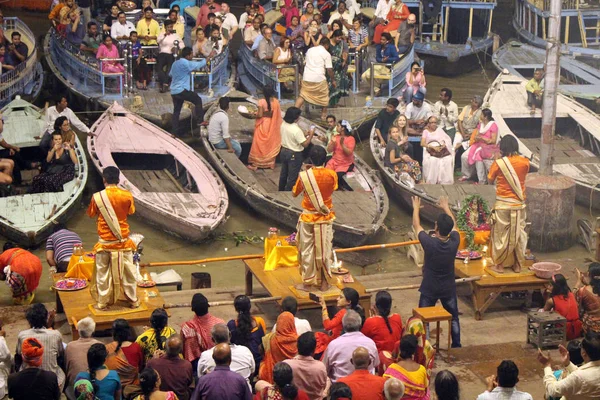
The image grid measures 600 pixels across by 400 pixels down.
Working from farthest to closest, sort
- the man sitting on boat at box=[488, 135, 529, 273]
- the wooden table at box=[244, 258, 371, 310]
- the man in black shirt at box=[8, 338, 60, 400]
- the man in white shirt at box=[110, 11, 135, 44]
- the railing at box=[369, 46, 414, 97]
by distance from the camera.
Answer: the railing at box=[369, 46, 414, 97] → the man in white shirt at box=[110, 11, 135, 44] → the man sitting on boat at box=[488, 135, 529, 273] → the wooden table at box=[244, 258, 371, 310] → the man in black shirt at box=[8, 338, 60, 400]

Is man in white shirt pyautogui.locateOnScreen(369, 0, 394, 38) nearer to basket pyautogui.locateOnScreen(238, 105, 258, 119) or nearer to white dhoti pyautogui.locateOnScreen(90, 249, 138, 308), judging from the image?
basket pyautogui.locateOnScreen(238, 105, 258, 119)

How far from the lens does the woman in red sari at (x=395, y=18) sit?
23453 millimetres

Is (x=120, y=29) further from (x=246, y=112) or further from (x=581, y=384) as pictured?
(x=581, y=384)

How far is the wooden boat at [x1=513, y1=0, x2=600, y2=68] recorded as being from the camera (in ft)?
79.5

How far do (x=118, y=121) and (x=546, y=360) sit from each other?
1072cm

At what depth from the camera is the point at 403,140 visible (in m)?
19.7

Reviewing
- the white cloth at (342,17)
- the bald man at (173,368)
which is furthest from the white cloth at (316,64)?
the bald man at (173,368)

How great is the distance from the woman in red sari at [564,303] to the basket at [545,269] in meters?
0.88

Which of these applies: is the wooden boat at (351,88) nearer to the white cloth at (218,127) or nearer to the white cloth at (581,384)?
the white cloth at (218,127)

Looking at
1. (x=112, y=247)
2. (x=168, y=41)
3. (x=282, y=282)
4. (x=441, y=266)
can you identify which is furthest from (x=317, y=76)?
(x=112, y=247)

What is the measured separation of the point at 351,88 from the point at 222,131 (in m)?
3.84

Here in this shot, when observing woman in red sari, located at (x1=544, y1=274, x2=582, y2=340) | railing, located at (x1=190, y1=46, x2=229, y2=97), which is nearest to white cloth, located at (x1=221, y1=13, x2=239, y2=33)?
railing, located at (x1=190, y1=46, x2=229, y2=97)

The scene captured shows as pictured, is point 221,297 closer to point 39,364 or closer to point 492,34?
point 39,364

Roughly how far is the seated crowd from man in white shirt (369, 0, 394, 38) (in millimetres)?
11731
